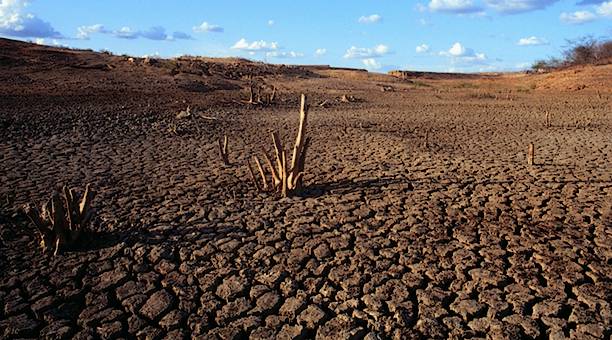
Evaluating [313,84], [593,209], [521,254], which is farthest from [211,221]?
[313,84]

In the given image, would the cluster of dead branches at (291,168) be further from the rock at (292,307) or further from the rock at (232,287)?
the rock at (292,307)

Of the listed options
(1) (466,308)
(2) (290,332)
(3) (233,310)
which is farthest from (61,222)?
(1) (466,308)

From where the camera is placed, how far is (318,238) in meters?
3.91

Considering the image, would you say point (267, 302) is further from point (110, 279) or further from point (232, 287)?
point (110, 279)

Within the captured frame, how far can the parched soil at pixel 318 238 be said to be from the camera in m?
2.82

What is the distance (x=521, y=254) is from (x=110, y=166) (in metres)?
5.13

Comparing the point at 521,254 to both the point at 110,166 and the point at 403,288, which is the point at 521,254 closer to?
the point at 403,288

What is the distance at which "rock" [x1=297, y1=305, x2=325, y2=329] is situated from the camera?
278cm

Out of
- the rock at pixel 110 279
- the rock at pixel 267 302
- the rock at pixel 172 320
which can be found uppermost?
the rock at pixel 267 302

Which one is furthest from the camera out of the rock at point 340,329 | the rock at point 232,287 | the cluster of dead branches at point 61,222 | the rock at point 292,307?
the cluster of dead branches at point 61,222

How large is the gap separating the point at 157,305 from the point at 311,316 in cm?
99

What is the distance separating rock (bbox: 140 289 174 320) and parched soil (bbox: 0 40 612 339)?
1 cm

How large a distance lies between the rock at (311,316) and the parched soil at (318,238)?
2cm

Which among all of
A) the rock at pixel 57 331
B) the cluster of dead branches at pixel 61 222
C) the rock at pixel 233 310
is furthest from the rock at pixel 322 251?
the cluster of dead branches at pixel 61 222
